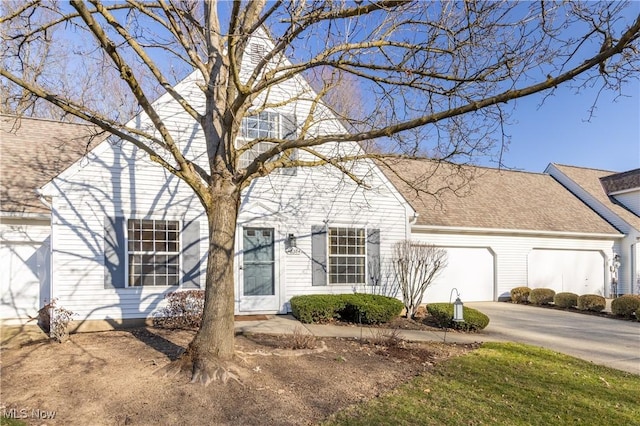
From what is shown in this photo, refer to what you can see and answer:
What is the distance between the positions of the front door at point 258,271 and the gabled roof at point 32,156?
4.24 m

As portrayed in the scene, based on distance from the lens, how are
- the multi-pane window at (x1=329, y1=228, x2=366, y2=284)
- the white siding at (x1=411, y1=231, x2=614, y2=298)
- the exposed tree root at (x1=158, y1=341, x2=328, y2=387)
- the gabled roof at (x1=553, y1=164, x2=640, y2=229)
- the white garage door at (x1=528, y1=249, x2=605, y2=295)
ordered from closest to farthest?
the exposed tree root at (x1=158, y1=341, x2=328, y2=387), the multi-pane window at (x1=329, y1=228, x2=366, y2=284), the white siding at (x1=411, y1=231, x2=614, y2=298), the white garage door at (x1=528, y1=249, x2=605, y2=295), the gabled roof at (x1=553, y1=164, x2=640, y2=229)

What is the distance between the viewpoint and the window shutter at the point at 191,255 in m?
9.20

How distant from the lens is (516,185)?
59.4ft

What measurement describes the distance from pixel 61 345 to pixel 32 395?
8.76 ft

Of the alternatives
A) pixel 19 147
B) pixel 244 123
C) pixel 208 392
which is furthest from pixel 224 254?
pixel 19 147

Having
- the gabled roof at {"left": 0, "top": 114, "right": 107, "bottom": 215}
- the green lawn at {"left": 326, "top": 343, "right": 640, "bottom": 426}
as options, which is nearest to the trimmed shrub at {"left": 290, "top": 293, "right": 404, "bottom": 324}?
the green lawn at {"left": 326, "top": 343, "right": 640, "bottom": 426}

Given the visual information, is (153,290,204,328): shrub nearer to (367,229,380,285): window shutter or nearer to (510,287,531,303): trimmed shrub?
(367,229,380,285): window shutter

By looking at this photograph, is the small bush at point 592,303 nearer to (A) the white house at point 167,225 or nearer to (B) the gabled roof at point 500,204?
(B) the gabled roof at point 500,204

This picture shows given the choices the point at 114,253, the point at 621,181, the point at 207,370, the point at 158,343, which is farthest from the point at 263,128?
the point at 621,181

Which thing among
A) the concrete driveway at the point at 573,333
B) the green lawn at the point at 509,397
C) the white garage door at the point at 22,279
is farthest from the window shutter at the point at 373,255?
the white garage door at the point at 22,279

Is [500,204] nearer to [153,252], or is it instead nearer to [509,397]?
[509,397]

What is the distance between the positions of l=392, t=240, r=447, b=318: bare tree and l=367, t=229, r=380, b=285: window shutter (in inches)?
26.3

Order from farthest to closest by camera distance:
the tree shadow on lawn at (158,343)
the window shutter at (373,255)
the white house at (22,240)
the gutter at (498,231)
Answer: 1. the gutter at (498,231)
2. the window shutter at (373,255)
3. the white house at (22,240)
4. the tree shadow on lawn at (158,343)

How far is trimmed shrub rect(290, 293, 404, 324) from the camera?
29.8ft
